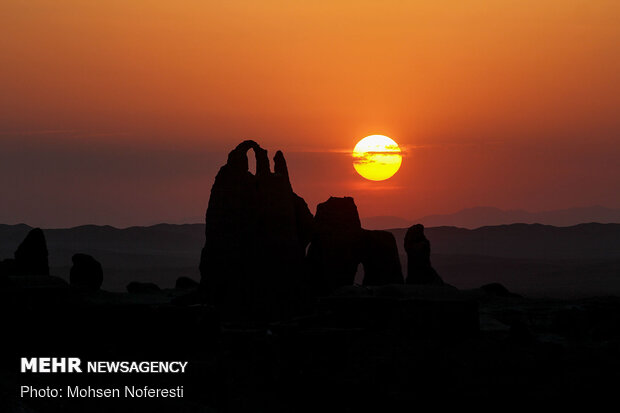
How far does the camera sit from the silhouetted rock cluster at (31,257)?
41875mm

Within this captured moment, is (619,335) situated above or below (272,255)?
below

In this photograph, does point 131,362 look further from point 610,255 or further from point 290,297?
point 610,255

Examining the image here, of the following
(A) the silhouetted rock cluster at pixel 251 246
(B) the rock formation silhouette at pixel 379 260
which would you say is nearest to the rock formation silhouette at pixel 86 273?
(B) the rock formation silhouette at pixel 379 260

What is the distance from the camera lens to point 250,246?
32.5 meters

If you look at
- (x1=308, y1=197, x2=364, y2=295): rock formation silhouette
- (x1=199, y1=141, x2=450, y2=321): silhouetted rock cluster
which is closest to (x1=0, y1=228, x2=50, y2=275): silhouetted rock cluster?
(x1=308, y1=197, x2=364, y2=295): rock formation silhouette

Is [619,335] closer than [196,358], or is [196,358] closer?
[196,358]

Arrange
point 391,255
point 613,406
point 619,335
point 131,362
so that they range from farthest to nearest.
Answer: point 391,255 → point 619,335 → point 131,362 → point 613,406

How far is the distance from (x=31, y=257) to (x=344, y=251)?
1314 centimetres

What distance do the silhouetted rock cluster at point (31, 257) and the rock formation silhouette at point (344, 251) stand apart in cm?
1134

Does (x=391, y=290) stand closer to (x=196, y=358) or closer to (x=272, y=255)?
(x=272, y=255)

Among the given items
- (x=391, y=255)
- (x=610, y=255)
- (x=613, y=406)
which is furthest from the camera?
(x=610, y=255)

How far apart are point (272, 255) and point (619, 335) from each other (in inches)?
431

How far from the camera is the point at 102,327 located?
22000 mm

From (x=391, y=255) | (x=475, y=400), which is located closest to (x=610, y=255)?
(x=391, y=255)
